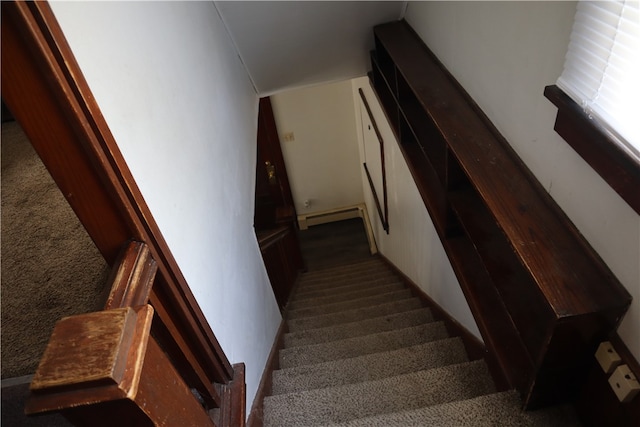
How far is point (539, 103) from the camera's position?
1.09 meters

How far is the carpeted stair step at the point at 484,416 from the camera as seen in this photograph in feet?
3.83

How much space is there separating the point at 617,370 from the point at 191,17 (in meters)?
1.71

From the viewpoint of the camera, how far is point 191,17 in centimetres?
150

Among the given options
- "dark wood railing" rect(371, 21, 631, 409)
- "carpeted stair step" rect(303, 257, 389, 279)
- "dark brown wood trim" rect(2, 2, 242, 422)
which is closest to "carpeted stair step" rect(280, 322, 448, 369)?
→ "dark wood railing" rect(371, 21, 631, 409)

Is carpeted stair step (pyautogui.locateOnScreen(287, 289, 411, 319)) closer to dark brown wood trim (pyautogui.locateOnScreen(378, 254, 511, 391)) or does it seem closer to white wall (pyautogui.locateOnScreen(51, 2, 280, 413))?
dark brown wood trim (pyautogui.locateOnScreen(378, 254, 511, 391))

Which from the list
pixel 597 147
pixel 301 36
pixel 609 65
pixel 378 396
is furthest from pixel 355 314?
pixel 609 65

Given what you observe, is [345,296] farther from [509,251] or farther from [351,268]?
[509,251]

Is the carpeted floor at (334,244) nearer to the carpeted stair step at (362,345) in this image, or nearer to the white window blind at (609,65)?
the carpeted stair step at (362,345)

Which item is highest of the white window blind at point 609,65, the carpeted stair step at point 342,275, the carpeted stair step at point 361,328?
the white window blind at point 609,65

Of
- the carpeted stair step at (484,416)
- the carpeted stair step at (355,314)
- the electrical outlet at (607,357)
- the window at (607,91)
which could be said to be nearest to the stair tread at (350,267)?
the carpeted stair step at (355,314)

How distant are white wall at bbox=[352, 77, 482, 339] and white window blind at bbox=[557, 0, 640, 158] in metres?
1.02

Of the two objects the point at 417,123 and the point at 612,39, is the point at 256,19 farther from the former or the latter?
the point at 612,39

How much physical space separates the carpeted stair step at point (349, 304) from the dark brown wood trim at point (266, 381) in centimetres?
43

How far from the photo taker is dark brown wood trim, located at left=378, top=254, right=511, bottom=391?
1.39m
